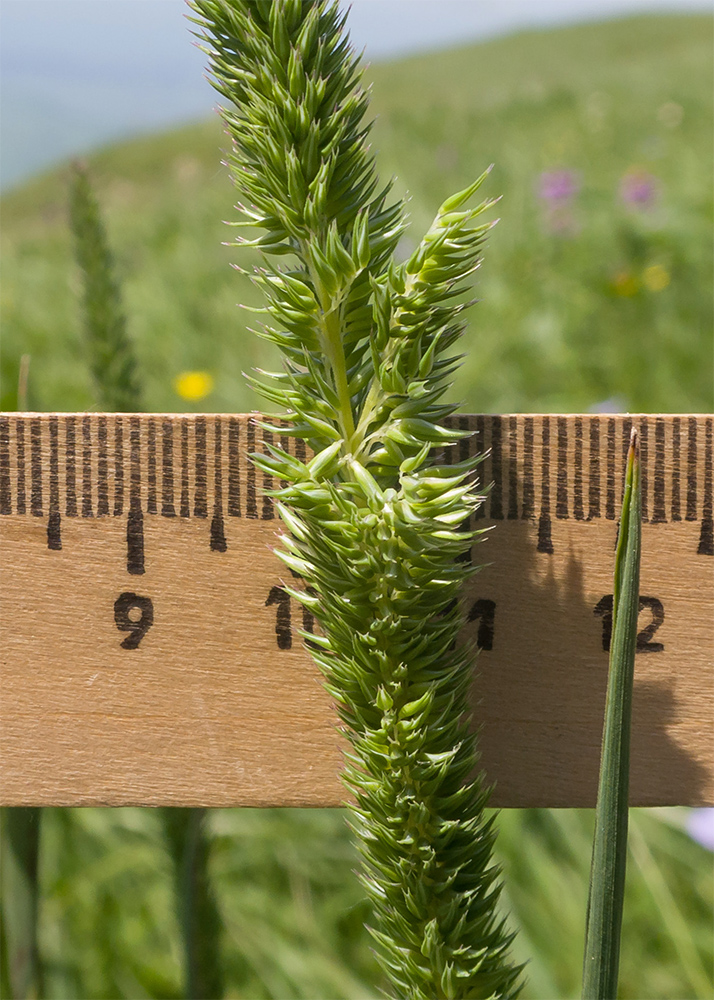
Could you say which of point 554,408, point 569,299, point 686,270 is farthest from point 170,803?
point 686,270

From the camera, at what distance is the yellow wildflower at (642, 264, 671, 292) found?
9.03ft

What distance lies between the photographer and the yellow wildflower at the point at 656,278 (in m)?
2.75

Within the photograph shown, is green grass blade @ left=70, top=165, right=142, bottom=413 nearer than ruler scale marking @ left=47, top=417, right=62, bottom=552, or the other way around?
ruler scale marking @ left=47, top=417, right=62, bottom=552

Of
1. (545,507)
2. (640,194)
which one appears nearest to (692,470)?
(545,507)

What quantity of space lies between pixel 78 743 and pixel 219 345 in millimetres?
2603

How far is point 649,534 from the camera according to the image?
2.28ft

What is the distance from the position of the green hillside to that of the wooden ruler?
0.27 m

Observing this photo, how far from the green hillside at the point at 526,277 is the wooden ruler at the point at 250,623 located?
0.87 ft

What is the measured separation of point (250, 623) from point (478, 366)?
1.92 meters

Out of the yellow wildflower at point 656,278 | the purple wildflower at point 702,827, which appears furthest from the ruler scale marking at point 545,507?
the yellow wildflower at point 656,278

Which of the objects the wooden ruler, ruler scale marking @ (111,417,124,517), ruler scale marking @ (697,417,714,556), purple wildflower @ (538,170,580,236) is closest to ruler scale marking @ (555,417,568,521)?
the wooden ruler

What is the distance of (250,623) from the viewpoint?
70cm

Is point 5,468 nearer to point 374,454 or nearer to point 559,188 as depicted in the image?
point 374,454

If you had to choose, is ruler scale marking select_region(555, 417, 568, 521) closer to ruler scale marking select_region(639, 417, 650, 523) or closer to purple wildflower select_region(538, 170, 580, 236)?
ruler scale marking select_region(639, 417, 650, 523)
